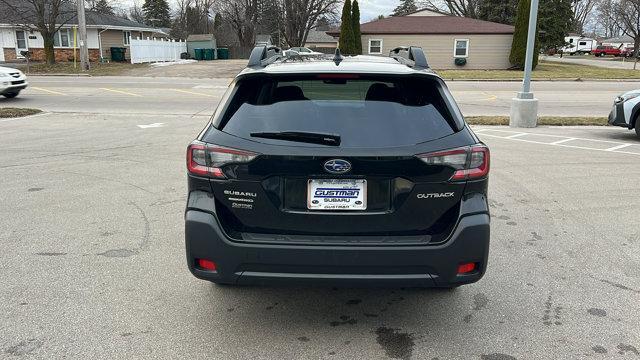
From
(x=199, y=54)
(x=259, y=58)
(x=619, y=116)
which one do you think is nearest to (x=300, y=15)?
(x=199, y=54)

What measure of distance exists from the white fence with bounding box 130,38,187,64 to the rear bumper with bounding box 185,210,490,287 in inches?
1620

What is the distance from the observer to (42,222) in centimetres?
572

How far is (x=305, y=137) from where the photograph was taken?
3201mm

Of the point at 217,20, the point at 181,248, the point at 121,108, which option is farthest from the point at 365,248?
the point at 217,20

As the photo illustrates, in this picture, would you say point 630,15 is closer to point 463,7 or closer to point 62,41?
point 463,7

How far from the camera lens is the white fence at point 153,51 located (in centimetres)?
4138

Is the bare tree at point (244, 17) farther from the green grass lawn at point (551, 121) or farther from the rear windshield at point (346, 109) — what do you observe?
→ the rear windshield at point (346, 109)

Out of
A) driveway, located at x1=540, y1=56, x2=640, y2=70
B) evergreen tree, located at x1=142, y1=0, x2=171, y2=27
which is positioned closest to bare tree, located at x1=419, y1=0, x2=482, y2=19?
driveway, located at x1=540, y1=56, x2=640, y2=70

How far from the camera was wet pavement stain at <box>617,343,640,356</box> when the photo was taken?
10.9 feet

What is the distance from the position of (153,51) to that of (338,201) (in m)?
44.9

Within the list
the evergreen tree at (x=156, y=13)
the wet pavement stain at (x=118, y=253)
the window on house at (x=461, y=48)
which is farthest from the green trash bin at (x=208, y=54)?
the wet pavement stain at (x=118, y=253)

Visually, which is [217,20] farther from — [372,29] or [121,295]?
[121,295]

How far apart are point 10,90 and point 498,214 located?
17.7 m

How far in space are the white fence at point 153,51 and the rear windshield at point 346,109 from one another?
40785 mm
